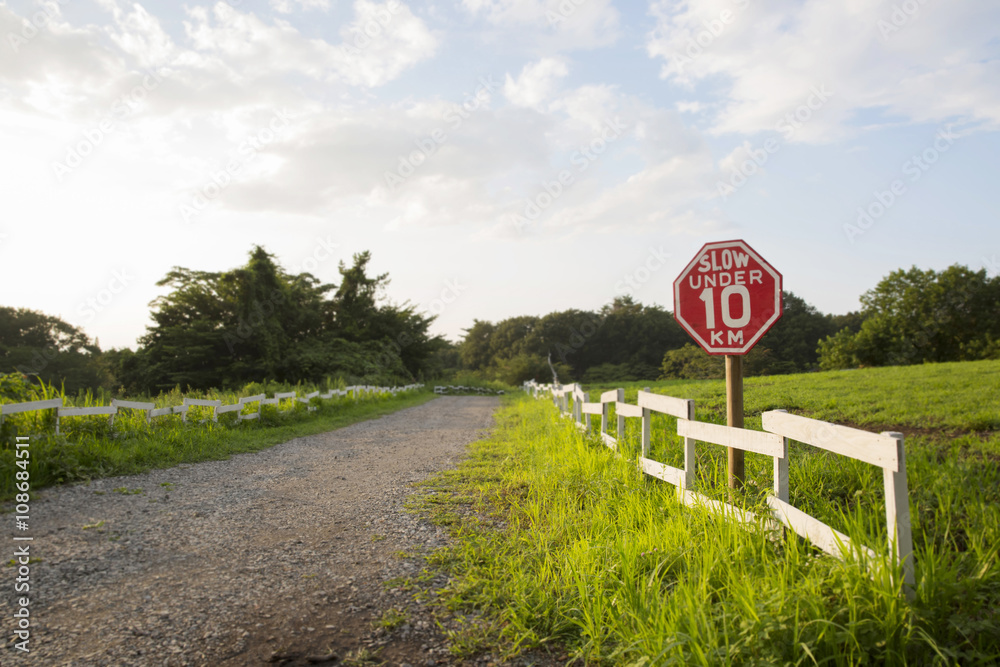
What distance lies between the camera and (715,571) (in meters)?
2.85

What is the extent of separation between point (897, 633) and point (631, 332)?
6274 centimetres

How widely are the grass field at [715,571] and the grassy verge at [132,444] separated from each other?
3973 millimetres

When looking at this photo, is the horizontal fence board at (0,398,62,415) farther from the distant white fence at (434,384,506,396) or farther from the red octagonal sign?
the distant white fence at (434,384,506,396)

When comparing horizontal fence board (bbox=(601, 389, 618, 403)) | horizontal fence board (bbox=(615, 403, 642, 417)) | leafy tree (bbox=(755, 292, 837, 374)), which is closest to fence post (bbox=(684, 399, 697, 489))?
horizontal fence board (bbox=(615, 403, 642, 417))

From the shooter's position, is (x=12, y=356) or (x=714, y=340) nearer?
(x=714, y=340)

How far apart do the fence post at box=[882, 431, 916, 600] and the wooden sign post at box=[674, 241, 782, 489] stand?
1407mm

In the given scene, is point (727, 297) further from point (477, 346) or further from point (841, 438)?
point (477, 346)

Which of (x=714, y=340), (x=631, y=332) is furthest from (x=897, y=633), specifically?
(x=631, y=332)

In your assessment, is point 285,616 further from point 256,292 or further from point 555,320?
point 555,320

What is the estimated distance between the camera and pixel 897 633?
2102mm

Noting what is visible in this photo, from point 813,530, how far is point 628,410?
11.0ft

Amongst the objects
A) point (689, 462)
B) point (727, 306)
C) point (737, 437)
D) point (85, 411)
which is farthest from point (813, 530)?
point (85, 411)

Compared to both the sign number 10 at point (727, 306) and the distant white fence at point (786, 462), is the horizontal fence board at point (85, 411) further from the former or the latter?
the sign number 10 at point (727, 306)

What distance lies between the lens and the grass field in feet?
6.88
